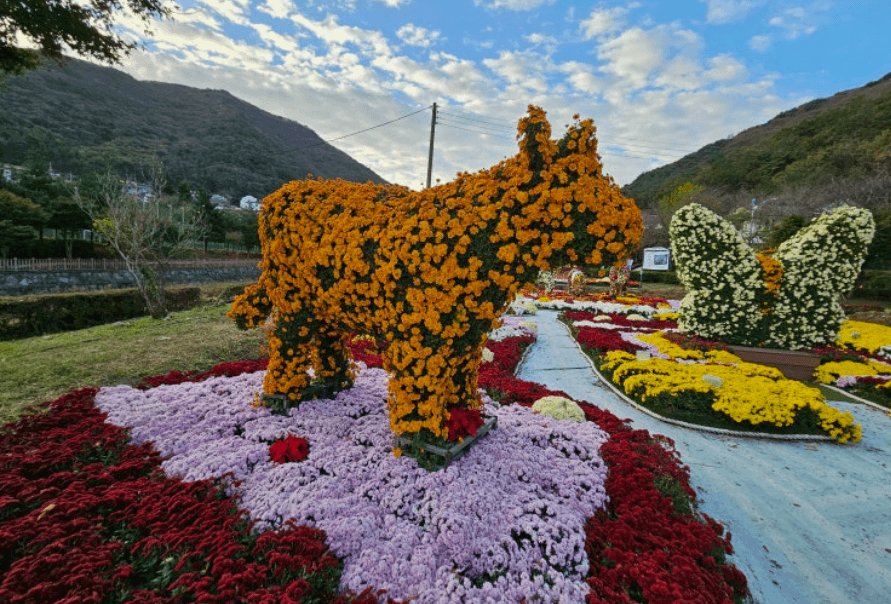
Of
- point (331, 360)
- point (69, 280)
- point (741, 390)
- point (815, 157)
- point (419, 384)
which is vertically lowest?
point (69, 280)

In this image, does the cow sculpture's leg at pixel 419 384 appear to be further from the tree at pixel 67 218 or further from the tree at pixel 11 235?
the tree at pixel 67 218

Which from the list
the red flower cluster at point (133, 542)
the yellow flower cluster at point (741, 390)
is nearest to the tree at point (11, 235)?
the red flower cluster at point (133, 542)

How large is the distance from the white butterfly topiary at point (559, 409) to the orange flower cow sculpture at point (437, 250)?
136 cm

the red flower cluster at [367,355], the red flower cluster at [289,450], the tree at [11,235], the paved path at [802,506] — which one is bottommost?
the paved path at [802,506]

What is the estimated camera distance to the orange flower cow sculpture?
3.52m

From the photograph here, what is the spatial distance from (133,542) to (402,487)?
2141mm

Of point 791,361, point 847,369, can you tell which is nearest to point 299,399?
point 791,361

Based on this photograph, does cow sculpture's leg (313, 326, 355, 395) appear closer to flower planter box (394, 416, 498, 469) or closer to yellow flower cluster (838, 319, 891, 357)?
flower planter box (394, 416, 498, 469)

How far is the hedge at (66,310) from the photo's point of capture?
12266 millimetres

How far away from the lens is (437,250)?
3.74 m

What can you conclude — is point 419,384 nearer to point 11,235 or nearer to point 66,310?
point 66,310

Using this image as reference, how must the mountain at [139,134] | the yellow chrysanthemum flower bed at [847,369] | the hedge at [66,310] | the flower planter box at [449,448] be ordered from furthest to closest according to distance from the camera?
the mountain at [139,134] < the hedge at [66,310] < the yellow chrysanthemum flower bed at [847,369] < the flower planter box at [449,448]

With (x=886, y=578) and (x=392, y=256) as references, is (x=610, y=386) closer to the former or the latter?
(x=886, y=578)

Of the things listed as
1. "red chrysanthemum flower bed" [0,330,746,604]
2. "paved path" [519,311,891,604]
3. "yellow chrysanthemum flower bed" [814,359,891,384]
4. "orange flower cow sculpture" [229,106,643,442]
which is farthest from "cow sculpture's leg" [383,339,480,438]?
"yellow chrysanthemum flower bed" [814,359,891,384]
